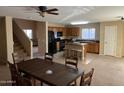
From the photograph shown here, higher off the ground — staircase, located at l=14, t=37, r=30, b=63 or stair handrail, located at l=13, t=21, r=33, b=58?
stair handrail, located at l=13, t=21, r=33, b=58

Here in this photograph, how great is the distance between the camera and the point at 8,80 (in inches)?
148

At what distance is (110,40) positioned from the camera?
767cm

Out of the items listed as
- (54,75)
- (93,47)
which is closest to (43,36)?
(93,47)

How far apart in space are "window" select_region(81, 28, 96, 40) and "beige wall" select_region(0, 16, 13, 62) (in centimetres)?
594

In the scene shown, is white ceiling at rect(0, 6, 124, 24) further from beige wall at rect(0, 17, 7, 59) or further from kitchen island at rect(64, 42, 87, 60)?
kitchen island at rect(64, 42, 87, 60)

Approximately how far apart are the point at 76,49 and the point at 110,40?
2488 mm

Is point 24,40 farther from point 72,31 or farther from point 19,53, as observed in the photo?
point 72,31

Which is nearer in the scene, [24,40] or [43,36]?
[24,40]

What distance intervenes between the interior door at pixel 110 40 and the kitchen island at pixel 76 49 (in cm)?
188

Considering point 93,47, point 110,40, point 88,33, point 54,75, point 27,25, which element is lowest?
point 54,75

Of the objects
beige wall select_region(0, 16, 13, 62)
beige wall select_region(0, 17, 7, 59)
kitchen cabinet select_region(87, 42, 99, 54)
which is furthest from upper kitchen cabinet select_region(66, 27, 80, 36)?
beige wall select_region(0, 17, 7, 59)

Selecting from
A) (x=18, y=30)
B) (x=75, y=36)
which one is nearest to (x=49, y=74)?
(x=18, y=30)

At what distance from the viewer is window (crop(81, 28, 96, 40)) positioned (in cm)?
928

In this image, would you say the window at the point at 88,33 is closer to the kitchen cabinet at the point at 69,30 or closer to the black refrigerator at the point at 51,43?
the kitchen cabinet at the point at 69,30
